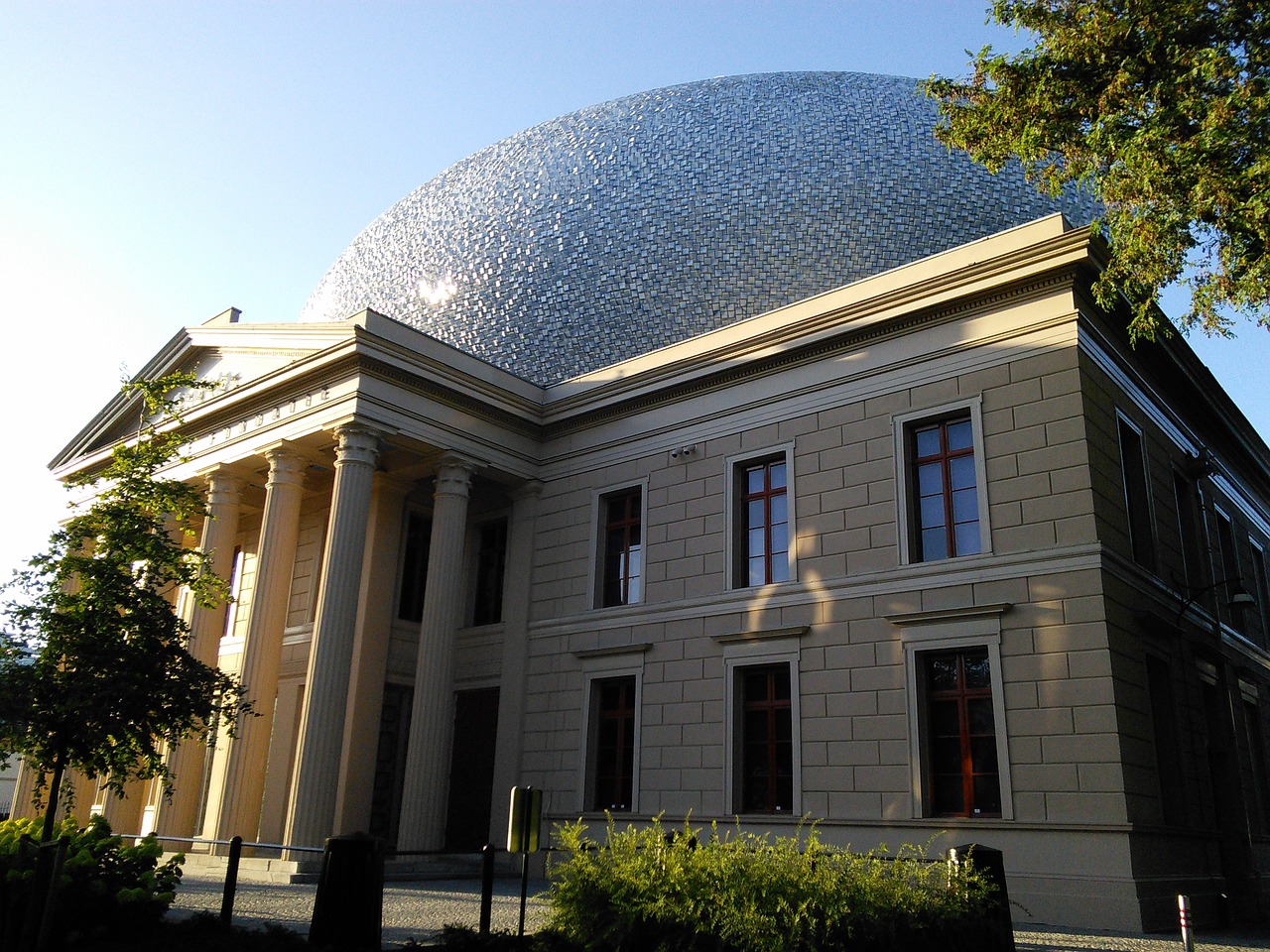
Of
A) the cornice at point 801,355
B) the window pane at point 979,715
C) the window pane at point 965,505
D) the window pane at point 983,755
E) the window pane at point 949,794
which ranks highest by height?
the cornice at point 801,355

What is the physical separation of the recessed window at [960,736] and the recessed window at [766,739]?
261cm

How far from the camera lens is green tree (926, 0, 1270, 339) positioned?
1086cm

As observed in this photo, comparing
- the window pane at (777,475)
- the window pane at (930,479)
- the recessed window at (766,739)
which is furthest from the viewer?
the window pane at (777,475)

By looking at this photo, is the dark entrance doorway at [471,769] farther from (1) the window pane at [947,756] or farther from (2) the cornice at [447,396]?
(1) the window pane at [947,756]

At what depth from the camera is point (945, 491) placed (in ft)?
58.4

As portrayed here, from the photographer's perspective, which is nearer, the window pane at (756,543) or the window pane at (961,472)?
the window pane at (961,472)

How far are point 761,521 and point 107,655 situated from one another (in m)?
11.6

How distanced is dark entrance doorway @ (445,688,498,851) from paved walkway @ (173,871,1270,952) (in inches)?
237

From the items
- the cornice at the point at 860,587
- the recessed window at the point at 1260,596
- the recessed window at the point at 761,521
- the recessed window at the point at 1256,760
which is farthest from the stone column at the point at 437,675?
the recessed window at the point at 1260,596

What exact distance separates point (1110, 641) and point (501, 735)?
12868 millimetres

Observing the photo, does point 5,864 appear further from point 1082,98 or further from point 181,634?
point 1082,98

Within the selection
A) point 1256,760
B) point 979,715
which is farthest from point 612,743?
point 1256,760

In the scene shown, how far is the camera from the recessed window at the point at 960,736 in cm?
1594

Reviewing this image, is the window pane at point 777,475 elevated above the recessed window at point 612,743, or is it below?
above
